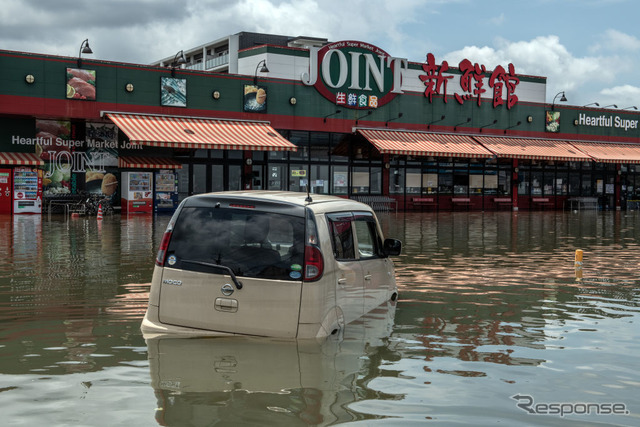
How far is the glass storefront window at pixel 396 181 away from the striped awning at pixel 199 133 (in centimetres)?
815

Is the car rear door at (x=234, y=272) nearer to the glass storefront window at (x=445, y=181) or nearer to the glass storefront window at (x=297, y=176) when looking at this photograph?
the glass storefront window at (x=297, y=176)

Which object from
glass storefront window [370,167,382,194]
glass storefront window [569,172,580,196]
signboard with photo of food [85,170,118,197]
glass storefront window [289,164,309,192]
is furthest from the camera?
glass storefront window [569,172,580,196]

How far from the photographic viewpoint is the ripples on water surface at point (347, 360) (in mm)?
5164

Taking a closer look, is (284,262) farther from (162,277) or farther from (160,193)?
(160,193)

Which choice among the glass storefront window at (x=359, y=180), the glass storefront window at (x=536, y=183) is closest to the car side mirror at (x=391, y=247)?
the glass storefront window at (x=359, y=180)

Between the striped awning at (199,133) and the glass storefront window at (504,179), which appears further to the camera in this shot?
the glass storefront window at (504,179)

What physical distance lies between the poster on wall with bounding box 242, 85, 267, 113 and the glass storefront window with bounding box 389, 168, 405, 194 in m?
8.72

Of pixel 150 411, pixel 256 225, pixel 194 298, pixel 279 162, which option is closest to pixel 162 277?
pixel 194 298

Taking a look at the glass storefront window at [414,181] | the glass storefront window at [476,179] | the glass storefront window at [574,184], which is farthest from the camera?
the glass storefront window at [574,184]

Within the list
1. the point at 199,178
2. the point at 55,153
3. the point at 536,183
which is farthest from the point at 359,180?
the point at 55,153

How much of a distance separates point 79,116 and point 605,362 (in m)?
29.4

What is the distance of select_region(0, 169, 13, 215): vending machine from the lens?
30.9 meters

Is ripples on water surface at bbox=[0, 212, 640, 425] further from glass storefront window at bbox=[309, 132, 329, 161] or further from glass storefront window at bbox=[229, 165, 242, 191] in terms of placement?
glass storefront window at bbox=[309, 132, 329, 161]

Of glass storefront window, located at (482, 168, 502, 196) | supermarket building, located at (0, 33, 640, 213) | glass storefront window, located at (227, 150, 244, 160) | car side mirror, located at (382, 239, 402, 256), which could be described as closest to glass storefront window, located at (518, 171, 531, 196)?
supermarket building, located at (0, 33, 640, 213)
